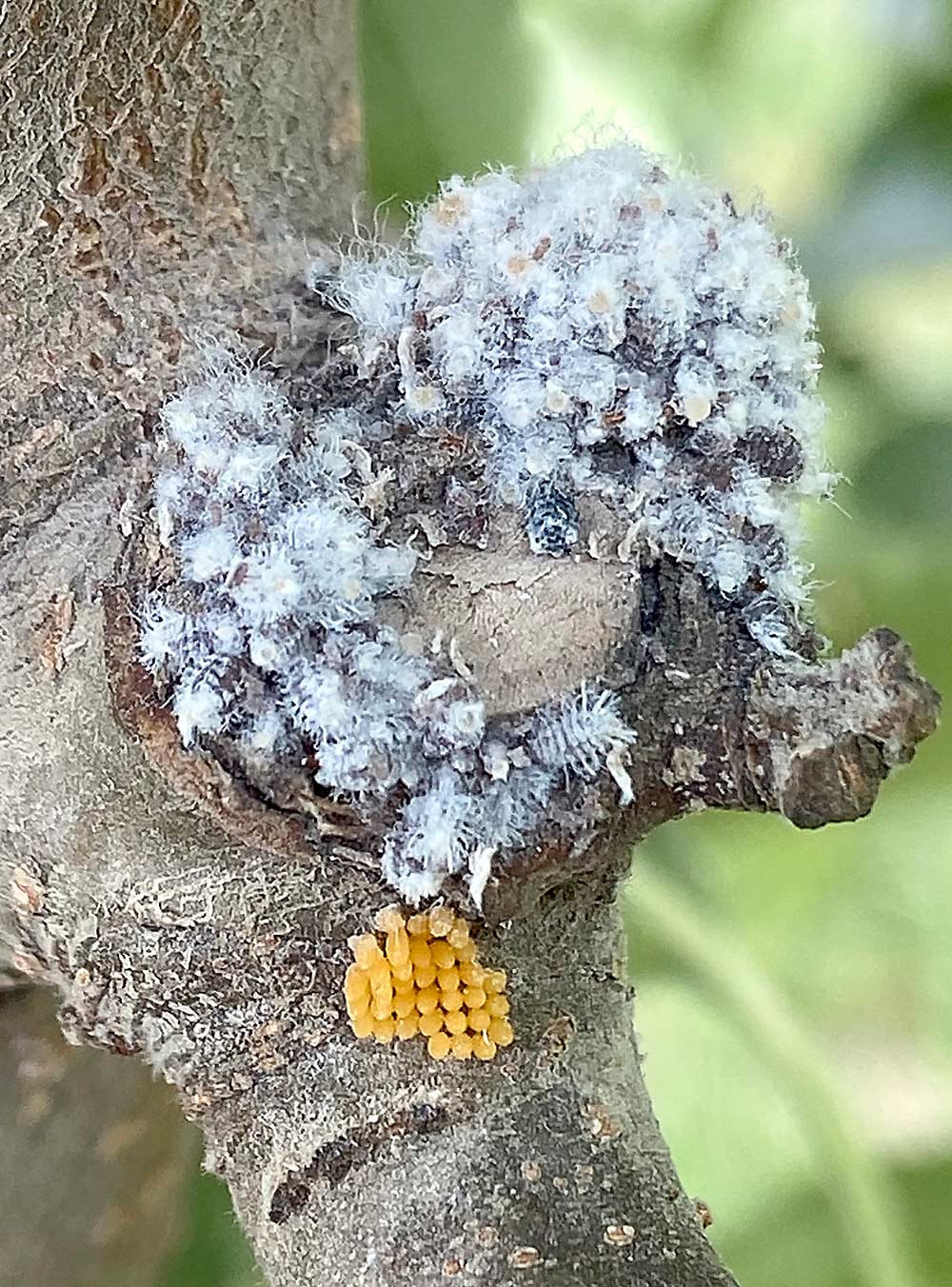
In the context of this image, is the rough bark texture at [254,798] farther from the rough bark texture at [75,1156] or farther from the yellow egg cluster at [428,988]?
the rough bark texture at [75,1156]

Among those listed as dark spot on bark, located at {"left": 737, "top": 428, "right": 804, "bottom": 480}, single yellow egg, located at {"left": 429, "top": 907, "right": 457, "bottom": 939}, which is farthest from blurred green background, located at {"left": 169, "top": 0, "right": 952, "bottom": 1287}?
single yellow egg, located at {"left": 429, "top": 907, "right": 457, "bottom": 939}

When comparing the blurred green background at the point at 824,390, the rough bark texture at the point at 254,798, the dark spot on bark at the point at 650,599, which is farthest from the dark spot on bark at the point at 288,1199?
the blurred green background at the point at 824,390

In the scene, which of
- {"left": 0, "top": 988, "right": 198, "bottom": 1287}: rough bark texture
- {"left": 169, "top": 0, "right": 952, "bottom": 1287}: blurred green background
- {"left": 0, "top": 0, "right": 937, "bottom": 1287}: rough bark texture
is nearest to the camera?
{"left": 0, "top": 0, "right": 937, "bottom": 1287}: rough bark texture

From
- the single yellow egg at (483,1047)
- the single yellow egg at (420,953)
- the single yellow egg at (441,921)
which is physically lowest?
the single yellow egg at (483,1047)

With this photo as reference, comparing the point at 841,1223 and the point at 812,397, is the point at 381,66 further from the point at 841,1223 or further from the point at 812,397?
the point at 841,1223

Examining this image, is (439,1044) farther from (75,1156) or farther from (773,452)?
(75,1156)

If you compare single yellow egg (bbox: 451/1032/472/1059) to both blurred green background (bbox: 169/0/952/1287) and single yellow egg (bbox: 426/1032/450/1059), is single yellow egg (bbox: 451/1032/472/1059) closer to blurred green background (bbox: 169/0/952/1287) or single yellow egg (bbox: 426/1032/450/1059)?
single yellow egg (bbox: 426/1032/450/1059)

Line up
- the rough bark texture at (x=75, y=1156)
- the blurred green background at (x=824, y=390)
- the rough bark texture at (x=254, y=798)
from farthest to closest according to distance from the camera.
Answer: the blurred green background at (x=824, y=390)
the rough bark texture at (x=75, y=1156)
the rough bark texture at (x=254, y=798)

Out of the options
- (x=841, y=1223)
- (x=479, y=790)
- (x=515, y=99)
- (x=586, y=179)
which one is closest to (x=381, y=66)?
(x=515, y=99)

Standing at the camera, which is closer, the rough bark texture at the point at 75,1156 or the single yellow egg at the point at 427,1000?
the single yellow egg at the point at 427,1000
